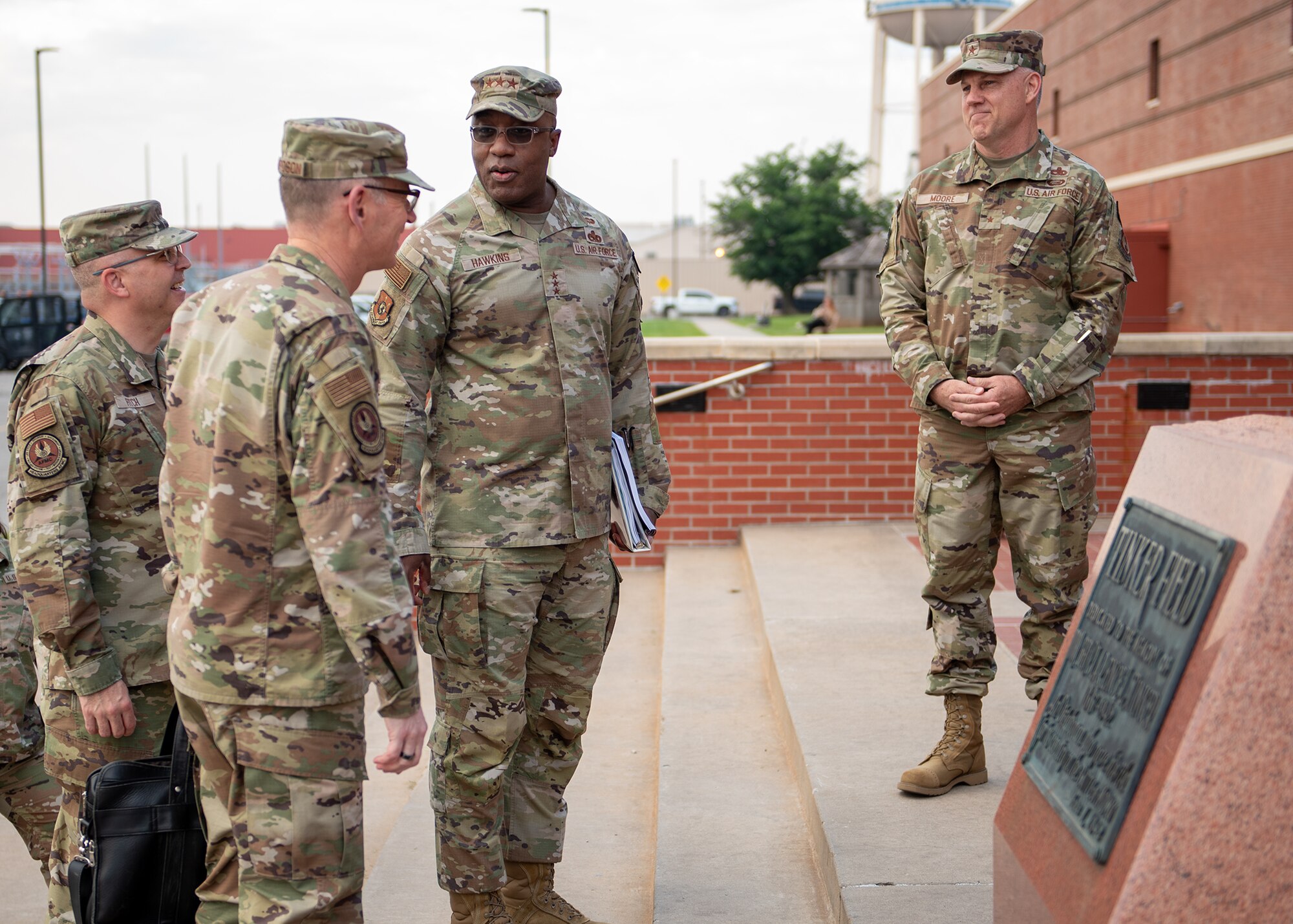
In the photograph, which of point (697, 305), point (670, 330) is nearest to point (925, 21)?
point (670, 330)

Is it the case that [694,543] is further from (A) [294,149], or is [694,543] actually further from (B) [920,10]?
(B) [920,10]

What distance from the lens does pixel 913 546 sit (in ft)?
24.4

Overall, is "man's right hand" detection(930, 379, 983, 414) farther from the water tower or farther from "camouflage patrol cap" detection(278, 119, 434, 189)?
the water tower

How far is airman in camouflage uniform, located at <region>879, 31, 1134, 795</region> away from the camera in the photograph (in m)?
3.67

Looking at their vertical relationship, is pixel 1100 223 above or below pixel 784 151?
below

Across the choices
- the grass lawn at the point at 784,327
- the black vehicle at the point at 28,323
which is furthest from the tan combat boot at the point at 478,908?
the grass lawn at the point at 784,327

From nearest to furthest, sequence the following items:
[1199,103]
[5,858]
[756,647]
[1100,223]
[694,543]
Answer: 1. [1100,223]
2. [5,858]
3. [756,647]
4. [694,543]
5. [1199,103]

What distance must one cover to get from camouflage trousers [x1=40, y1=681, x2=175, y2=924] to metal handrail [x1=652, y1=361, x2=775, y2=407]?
16.8 feet

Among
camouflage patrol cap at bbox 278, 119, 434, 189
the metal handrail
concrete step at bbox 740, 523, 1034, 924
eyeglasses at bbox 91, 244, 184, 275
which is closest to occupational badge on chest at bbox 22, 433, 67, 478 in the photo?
eyeglasses at bbox 91, 244, 184, 275

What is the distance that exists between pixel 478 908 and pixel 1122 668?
181 cm

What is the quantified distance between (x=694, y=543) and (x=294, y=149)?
6136 mm

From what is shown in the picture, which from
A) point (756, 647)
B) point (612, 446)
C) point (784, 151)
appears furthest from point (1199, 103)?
point (784, 151)

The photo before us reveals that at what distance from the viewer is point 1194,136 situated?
24.0 m

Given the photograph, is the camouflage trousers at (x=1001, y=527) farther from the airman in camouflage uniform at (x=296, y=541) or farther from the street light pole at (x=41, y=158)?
the street light pole at (x=41, y=158)
